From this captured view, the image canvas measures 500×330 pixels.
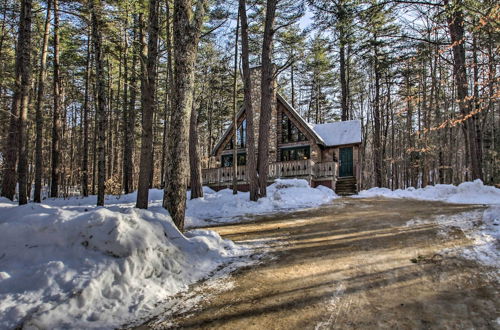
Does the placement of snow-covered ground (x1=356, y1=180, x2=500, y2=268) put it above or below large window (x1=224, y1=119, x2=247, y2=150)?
below

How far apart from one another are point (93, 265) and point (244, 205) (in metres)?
8.11

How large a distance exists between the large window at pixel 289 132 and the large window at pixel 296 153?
70 cm

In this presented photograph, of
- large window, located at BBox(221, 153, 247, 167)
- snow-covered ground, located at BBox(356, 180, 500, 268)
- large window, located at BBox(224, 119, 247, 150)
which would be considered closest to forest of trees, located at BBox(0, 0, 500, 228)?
snow-covered ground, located at BBox(356, 180, 500, 268)

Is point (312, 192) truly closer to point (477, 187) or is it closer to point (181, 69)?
point (477, 187)

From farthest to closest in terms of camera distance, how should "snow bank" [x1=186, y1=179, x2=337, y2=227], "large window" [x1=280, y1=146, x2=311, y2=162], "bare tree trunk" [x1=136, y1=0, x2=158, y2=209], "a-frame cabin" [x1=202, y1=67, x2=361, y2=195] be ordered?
"large window" [x1=280, y1=146, x2=311, y2=162], "a-frame cabin" [x1=202, y1=67, x2=361, y2=195], "snow bank" [x1=186, y1=179, x2=337, y2=227], "bare tree trunk" [x1=136, y1=0, x2=158, y2=209]

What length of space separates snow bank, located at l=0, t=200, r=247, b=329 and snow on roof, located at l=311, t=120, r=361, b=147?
18.6m

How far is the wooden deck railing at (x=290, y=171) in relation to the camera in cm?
1836

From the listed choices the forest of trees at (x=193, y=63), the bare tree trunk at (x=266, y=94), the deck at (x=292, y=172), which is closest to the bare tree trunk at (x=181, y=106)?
the forest of trees at (x=193, y=63)

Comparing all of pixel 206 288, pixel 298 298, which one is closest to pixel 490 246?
pixel 298 298

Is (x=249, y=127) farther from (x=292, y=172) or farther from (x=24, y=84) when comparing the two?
(x=24, y=84)

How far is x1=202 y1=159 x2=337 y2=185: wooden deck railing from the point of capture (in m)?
18.4

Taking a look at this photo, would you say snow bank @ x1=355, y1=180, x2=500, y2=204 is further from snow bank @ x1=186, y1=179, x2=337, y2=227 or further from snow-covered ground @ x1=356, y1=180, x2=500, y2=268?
snow bank @ x1=186, y1=179, x2=337, y2=227

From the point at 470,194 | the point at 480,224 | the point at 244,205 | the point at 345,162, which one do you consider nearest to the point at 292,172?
the point at 345,162

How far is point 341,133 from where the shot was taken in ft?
71.7
